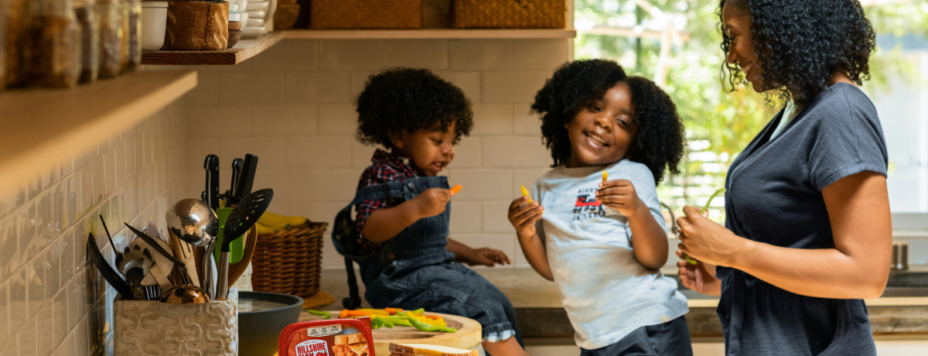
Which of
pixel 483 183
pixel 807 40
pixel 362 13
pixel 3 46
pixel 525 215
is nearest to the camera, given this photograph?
pixel 3 46

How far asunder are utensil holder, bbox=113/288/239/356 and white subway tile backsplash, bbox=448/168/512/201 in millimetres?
1525

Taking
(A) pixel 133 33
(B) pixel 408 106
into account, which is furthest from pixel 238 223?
(B) pixel 408 106

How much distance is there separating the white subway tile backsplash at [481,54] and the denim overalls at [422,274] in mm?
689

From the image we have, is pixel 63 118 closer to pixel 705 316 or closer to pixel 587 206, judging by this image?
pixel 587 206

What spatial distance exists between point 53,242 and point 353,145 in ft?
5.22

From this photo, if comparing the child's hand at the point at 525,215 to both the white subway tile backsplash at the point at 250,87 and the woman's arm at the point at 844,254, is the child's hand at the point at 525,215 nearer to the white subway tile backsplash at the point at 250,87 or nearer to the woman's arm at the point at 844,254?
the woman's arm at the point at 844,254

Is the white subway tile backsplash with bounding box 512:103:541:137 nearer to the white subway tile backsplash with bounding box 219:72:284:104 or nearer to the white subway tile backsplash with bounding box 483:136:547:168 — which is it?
the white subway tile backsplash with bounding box 483:136:547:168

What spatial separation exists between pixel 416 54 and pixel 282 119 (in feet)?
1.63

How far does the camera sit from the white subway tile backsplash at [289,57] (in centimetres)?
251

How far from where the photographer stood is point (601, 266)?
183cm

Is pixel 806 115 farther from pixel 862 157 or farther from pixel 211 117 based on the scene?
pixel 211 117

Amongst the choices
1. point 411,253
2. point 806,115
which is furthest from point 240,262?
point 806,115

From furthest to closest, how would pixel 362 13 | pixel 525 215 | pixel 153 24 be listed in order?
pixel 362 13 < pixel 525 215 < pixel 153 24

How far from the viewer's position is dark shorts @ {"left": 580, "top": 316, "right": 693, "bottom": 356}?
1748 mm
